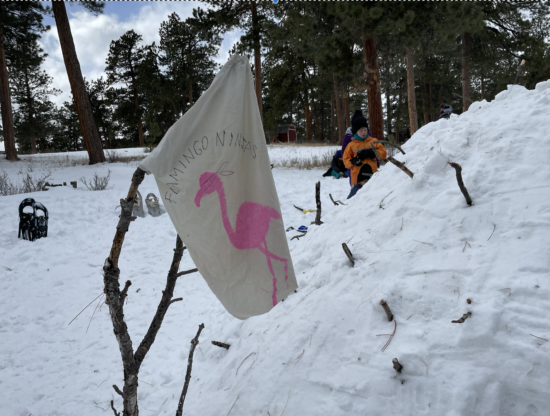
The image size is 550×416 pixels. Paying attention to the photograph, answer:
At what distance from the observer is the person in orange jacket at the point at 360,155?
4.61 metres

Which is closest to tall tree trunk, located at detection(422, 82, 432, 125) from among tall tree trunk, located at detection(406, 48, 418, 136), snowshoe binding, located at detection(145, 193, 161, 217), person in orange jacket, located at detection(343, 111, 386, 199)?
tall tree trunk, located at detection(406, 48, 418, 136)

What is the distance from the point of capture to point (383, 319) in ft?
5.63

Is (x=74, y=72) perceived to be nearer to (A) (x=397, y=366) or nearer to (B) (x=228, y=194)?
(B) (x=228, y=194)

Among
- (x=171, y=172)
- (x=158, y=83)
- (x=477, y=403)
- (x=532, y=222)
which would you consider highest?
(x=158, y=83)

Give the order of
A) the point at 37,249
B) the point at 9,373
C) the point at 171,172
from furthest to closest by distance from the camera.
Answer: the point at 37,249, the point at 9,373, the point at 171,172

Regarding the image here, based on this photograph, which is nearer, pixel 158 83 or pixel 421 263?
pixel 421 263

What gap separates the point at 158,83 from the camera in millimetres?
23516

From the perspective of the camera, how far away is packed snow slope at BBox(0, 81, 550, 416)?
4.46ft

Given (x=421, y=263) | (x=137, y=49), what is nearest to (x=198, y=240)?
(x=421, y=263)

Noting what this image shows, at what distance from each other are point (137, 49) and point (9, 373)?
30.6 m

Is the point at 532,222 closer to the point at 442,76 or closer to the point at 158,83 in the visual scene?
the point at 442,76

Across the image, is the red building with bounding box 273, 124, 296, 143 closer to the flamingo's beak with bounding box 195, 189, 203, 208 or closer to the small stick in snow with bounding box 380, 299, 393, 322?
the small stick in snow with bounding box 380, 299, 393, 322

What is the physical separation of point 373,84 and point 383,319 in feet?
28.0

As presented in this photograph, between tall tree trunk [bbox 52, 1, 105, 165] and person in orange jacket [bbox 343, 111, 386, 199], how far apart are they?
9.74 metres
